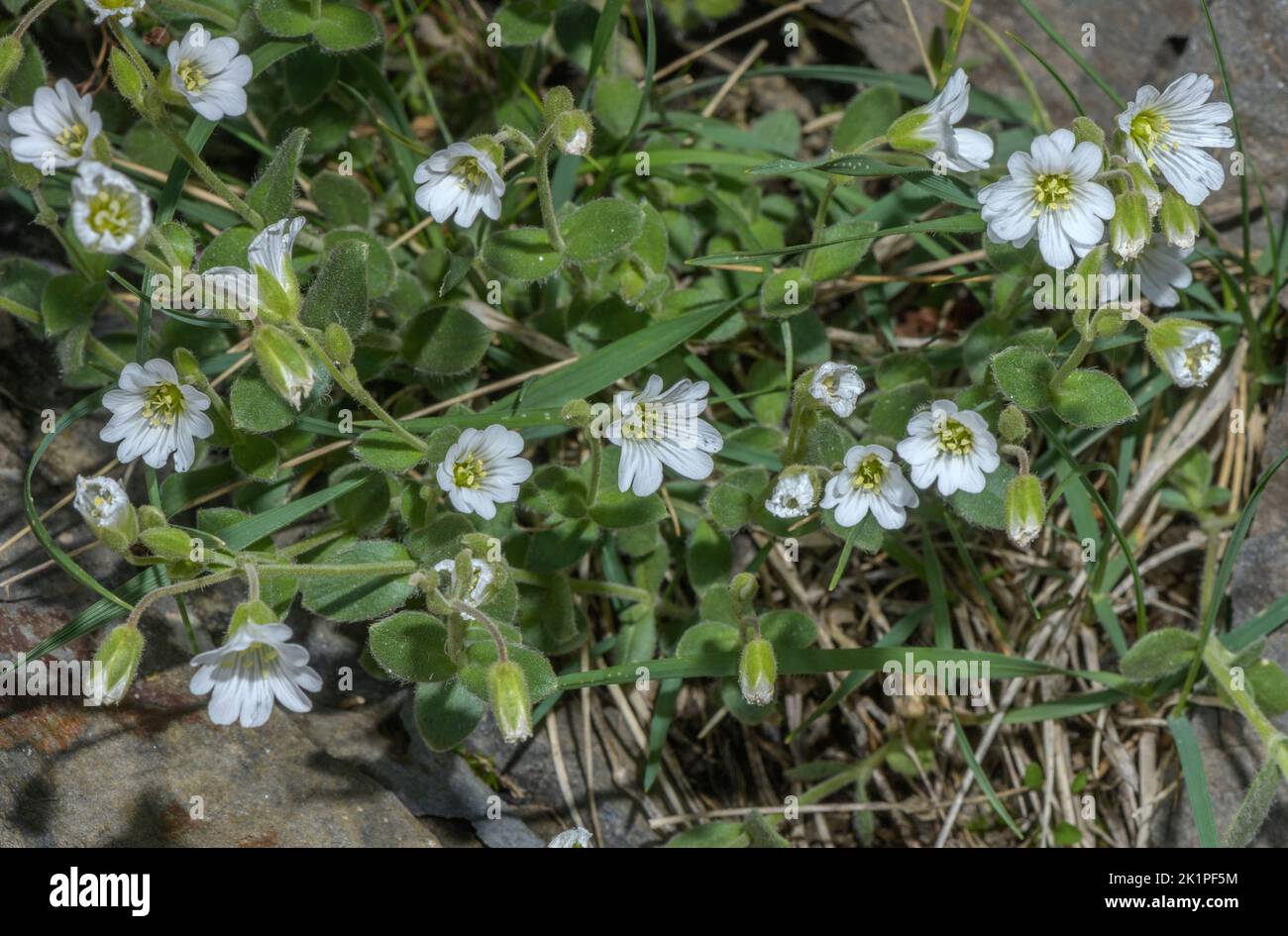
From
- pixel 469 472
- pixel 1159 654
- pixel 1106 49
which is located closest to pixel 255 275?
pixel 469 472

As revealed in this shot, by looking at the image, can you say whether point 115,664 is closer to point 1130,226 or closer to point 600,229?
point 600,229

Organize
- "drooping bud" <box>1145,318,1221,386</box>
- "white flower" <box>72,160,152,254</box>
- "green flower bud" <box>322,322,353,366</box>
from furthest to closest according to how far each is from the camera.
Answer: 1. "drooping bud" <box>1145,318,1221,386</box>
2. "green flower bud" <box>322,322,353,366</box>
3. "white flower" <box>72,160,152,254</box>

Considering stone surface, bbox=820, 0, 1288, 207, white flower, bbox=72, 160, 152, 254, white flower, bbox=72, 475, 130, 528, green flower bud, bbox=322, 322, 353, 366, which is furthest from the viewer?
stone surface, bbox=820, 0, 1288, 207

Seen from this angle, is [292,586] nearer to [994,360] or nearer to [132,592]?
[132,592]

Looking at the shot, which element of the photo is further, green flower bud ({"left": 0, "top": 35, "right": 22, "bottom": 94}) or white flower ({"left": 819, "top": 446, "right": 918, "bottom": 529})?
white flower ({"left": 819, "top": 446, "right": 918, "bottom": 529})

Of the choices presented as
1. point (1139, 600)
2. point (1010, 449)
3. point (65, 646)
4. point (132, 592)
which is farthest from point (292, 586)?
point (1139, 600)

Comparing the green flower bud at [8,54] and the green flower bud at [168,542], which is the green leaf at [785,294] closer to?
the green flower bud at [168,542]

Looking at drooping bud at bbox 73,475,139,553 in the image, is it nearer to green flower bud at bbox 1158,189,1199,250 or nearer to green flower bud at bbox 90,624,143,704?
green flower bud at bbox 90,624,143,704

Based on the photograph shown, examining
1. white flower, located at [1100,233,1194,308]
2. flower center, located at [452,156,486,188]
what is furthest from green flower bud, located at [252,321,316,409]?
white flower, located at [1100,233,1194,308]
